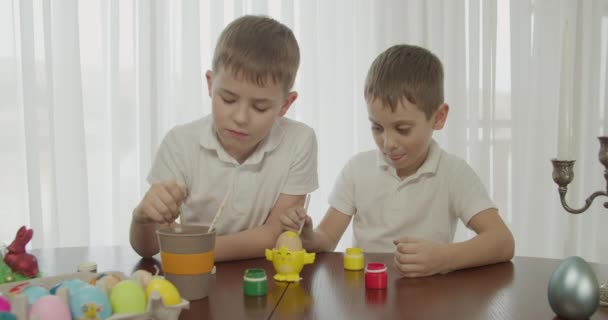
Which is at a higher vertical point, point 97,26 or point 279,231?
point 97,26

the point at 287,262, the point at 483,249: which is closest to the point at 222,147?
the point at 287,262

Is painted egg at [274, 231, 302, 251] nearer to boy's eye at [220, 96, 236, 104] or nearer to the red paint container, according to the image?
the red paint container

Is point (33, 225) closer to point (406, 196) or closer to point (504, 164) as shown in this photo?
point (406, 196)

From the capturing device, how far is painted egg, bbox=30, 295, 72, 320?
74 centimetres

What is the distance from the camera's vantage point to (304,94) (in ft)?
9.06

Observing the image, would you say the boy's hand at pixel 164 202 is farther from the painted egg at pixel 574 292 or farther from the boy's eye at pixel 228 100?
the painted egg at pixel 574 292

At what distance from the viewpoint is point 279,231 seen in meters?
1.41

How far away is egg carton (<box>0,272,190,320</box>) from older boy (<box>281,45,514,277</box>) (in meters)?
0.56

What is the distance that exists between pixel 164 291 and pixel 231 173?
738 mm

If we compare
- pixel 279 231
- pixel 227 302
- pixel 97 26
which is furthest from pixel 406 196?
pixel 97 26

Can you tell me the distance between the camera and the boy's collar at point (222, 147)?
152cm

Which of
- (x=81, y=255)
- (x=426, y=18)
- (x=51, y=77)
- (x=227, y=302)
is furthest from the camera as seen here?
(x=426, y=18)

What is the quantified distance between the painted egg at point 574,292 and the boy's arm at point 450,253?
26cm

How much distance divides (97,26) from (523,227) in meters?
2.09
